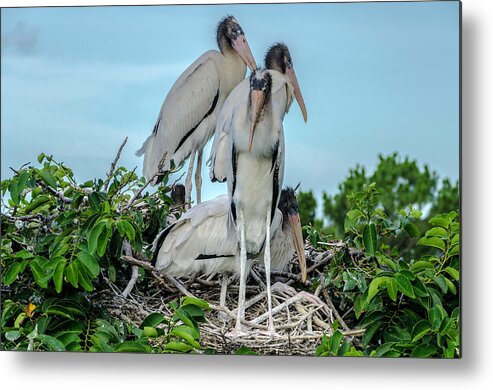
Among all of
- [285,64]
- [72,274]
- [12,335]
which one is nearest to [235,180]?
[285,64]

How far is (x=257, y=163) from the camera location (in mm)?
3674

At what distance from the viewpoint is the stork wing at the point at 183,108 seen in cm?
383

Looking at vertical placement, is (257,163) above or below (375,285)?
above

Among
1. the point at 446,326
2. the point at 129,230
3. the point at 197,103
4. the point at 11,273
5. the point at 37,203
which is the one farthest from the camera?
the point at 197,103

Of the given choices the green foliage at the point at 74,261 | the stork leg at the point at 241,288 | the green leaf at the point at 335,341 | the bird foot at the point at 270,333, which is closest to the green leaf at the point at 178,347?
the green foliage at the point at 74,261

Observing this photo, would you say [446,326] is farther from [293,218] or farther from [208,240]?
[208,240]

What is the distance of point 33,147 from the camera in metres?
3.84

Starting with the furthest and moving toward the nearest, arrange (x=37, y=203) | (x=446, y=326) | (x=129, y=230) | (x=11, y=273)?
(x=37, y=203), (x=11, y=273), (x=129, y=230), (x=446, y=326)

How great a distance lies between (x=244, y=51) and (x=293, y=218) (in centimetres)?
62

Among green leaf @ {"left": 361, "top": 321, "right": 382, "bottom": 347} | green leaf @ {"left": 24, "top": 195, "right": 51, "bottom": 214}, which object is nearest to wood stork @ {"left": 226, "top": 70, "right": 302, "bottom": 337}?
green leaf @ {"left": 361, "top": 321, "right": 382, "bottom": 347}

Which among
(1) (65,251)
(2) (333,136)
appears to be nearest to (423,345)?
(2) (333,136)

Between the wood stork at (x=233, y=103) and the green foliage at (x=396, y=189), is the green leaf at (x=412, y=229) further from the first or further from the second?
the wood stork at (x=233, y=103)

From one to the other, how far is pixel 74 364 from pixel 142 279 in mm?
386

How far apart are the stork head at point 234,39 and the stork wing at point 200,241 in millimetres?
502
